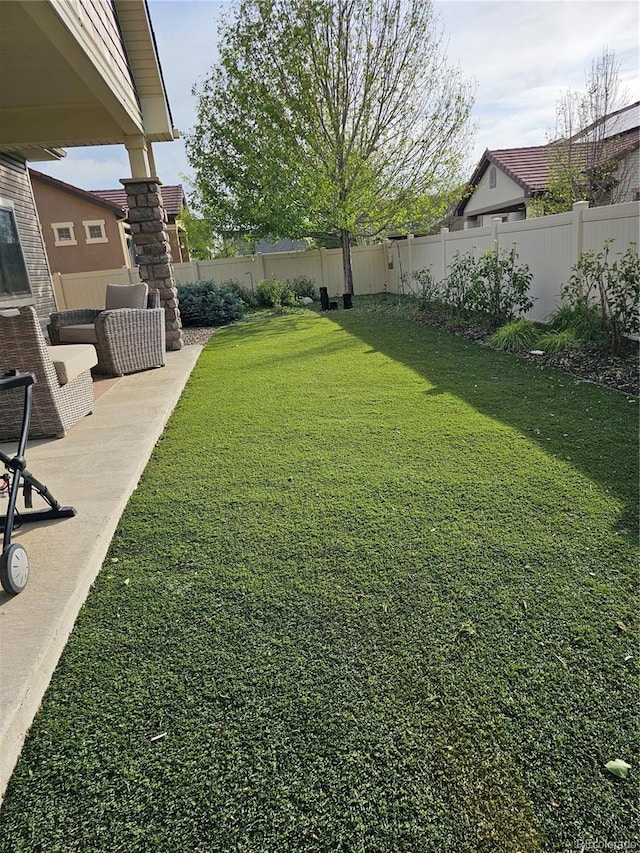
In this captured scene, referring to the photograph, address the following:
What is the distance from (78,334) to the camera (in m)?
6.64

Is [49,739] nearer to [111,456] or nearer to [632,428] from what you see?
[111,456]

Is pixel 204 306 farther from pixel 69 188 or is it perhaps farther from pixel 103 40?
pixel 69 188

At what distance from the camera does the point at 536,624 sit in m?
1.93

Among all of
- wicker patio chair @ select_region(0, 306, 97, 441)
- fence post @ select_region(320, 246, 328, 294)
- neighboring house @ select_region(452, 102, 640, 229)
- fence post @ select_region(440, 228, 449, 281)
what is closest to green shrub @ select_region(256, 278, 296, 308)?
fence post @ select_region(320, 246, 328, 294)

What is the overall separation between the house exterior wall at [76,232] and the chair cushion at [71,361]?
1901cm

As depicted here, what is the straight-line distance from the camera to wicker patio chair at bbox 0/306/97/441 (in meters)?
3.78

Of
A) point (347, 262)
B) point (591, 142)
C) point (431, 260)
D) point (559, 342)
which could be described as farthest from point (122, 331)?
point (591, 142)

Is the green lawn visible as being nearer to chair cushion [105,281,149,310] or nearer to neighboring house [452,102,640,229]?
chair cushion [105,281,149,310]

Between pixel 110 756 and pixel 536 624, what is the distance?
4.87 feet

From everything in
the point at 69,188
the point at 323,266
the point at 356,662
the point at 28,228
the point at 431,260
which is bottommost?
the point at 356,662

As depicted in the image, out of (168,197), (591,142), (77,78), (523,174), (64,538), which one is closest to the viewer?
(64,538)

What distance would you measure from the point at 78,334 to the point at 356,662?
6129mm

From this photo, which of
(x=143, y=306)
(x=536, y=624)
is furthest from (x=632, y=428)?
(x=143, y=306)

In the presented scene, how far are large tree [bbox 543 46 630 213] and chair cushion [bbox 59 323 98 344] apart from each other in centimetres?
1205
